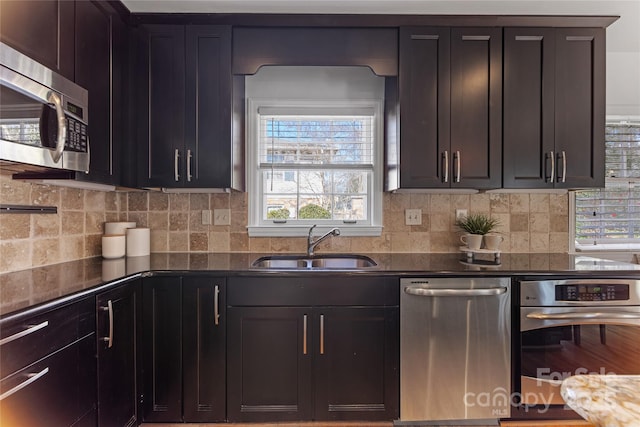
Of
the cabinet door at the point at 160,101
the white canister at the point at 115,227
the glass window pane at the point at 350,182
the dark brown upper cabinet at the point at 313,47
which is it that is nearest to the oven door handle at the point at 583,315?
the glass window pane at the point at 350,182

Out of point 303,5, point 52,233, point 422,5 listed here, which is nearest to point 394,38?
point 422,5

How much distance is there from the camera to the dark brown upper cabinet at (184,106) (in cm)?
196

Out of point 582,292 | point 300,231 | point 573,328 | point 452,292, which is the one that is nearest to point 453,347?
point 452,292

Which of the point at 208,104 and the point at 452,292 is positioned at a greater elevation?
the point at 208,104

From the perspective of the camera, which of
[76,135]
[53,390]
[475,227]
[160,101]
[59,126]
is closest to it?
[53,390]

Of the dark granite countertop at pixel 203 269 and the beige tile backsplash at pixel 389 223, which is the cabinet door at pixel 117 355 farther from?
the beige tile backsplash at pixel 389 223

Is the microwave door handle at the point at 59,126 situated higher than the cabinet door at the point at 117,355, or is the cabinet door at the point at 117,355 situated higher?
the microwave door handle at the point at 59,126

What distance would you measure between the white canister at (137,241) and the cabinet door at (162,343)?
19.9 inches

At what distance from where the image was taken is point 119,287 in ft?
5.02

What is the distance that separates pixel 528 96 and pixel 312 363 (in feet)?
6.75

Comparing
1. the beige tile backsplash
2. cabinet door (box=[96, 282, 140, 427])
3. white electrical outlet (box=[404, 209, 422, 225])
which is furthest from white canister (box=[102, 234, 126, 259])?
white electrical outlet (box=[404, 209, 422, 225])

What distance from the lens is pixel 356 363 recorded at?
1.76 metres

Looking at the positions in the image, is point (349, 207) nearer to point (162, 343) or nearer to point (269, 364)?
point (269, 364)

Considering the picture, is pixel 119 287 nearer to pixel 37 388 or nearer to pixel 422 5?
pixel 37 388
